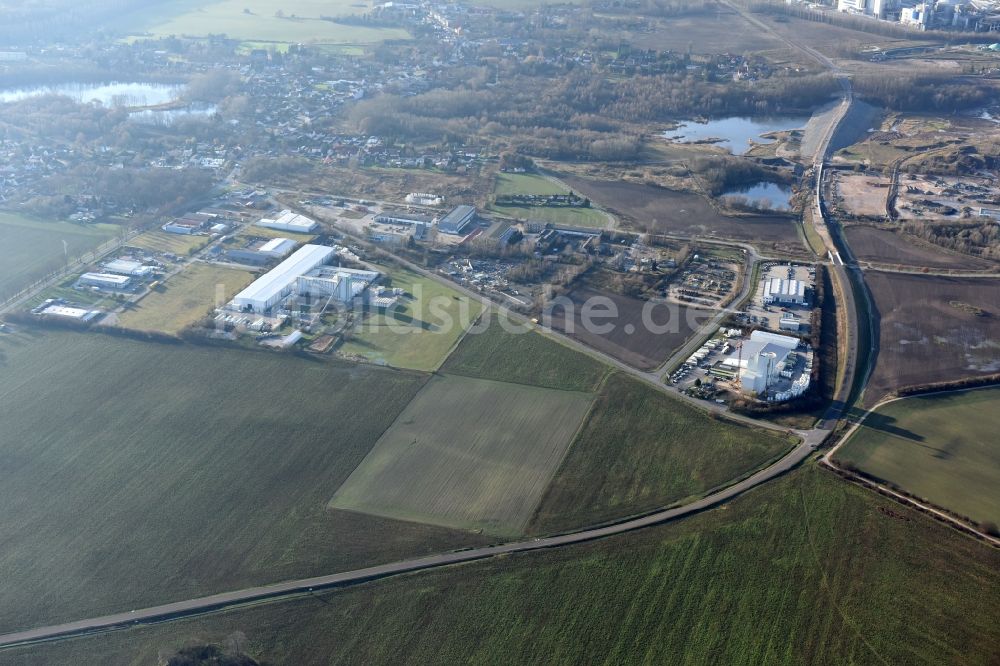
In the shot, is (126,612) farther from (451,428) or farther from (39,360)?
(39,360)

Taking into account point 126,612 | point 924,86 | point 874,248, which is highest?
point 924,86

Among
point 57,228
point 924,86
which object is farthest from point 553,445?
point 924,86

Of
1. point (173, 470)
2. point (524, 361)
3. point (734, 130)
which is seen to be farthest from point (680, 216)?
point (173, 470)

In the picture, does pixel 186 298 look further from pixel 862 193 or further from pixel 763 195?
pixel 862 193

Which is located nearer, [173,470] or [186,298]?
[173,470]

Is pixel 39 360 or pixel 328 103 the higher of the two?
pixel 328 103

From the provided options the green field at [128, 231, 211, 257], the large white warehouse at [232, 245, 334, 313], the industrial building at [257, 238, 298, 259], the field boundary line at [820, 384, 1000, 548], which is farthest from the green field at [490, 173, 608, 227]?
the field boundary line at [820, 384, 1000, 548]
